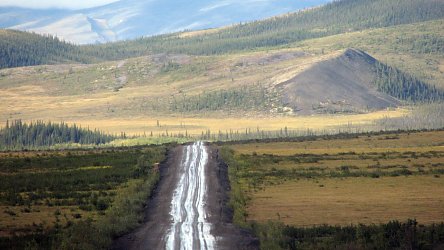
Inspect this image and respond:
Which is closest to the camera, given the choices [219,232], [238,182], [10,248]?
[10,248]

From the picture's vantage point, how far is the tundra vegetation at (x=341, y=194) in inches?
1954

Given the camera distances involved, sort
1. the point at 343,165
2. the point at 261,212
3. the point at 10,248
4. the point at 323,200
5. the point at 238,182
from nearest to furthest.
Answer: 1. the point at 10,248
2. the point at 261,212
3. the point at 323,200
4. the point at 238,182
5. the point at 343,165

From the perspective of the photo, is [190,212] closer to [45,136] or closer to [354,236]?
[354,236]

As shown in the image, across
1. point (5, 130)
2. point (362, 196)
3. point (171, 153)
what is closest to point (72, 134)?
point (5, 130)

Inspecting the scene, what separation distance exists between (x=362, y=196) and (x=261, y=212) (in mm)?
10301

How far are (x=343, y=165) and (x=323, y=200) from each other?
25.2 m

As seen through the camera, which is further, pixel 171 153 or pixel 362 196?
pixel 171 153

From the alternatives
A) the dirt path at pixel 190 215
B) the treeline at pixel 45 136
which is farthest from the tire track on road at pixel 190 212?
the treeline at pixel 45 136

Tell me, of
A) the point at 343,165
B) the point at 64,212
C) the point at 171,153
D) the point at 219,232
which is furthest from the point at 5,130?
the point at 219,232

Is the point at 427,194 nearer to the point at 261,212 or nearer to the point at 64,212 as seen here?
the point at 261,212

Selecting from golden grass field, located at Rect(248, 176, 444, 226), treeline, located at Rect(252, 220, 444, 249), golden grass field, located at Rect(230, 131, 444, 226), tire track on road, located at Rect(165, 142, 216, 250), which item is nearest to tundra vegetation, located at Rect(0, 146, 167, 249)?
tire track on road, located at Rect(165, 142, 216, 250)

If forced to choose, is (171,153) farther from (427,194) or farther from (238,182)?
(427,194)


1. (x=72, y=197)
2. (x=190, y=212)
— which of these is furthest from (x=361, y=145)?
(x=190, y=212)

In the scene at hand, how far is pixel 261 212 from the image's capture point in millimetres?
61719
